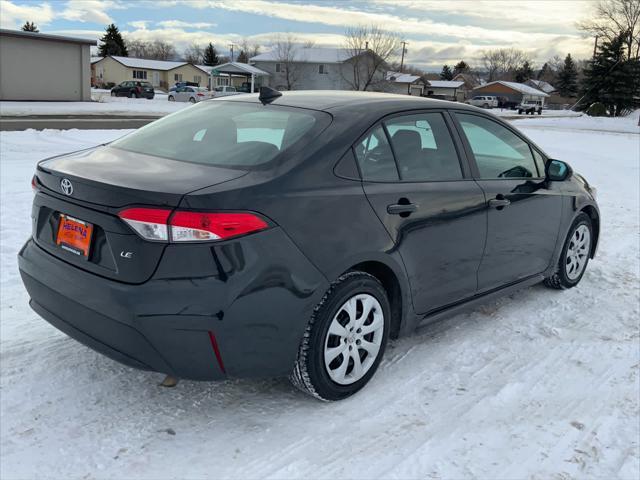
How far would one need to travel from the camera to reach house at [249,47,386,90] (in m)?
65.5

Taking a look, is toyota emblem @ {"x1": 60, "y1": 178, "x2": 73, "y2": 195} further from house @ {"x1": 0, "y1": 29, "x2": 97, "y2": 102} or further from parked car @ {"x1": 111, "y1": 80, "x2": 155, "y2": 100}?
parked car @ {"x1": 111, "y1": 80, "x2": 155, "y2": 100}

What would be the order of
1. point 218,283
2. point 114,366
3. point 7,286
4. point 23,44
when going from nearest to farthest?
point 218,283 → point 114,366 → point 7,286 → point 23,44

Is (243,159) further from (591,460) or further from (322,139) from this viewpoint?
(591,460)

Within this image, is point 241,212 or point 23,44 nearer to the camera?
point 241,212

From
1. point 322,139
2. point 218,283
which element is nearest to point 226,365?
point 218,283

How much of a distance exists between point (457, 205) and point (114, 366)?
7.56 feet

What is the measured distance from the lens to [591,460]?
2879 mm

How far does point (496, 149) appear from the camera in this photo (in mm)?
4355

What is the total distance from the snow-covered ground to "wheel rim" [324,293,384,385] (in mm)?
193

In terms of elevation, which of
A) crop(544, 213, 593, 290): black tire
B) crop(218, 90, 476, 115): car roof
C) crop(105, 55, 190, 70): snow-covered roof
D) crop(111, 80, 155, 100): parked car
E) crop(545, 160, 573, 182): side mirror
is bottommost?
crop(111, 80, 155, 100): parked car

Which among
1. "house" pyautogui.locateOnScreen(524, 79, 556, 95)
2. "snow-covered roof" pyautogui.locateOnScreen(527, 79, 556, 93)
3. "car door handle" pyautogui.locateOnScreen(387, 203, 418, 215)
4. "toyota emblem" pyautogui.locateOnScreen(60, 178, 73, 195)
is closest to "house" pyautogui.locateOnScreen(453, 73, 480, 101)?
"house" pyautogui.locateOnScreen(524, 79, 556, 95)

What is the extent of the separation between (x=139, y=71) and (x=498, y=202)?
261ft

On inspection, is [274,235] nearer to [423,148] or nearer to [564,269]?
[423,148]

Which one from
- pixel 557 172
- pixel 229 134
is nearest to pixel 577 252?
pixel 557 172
